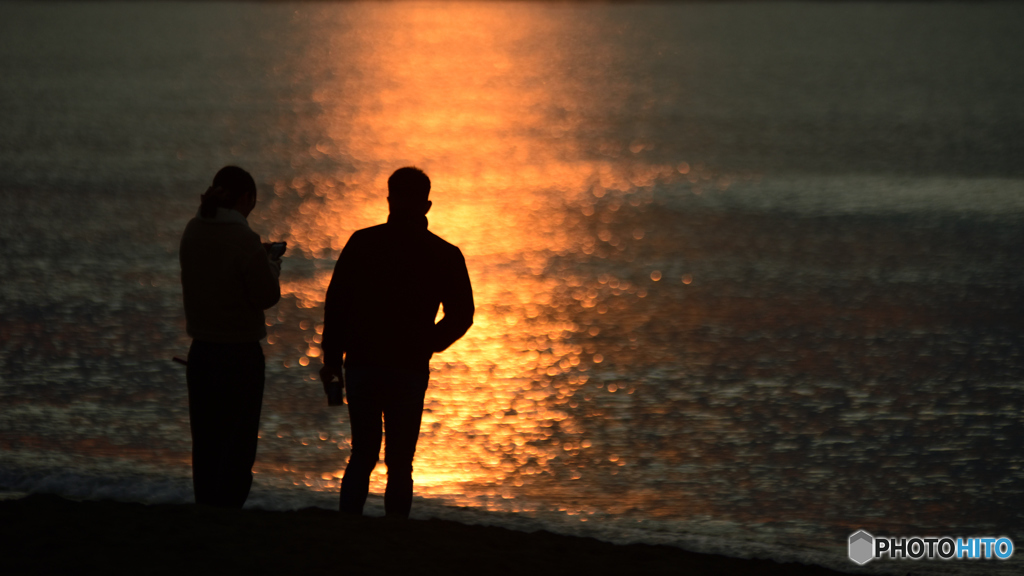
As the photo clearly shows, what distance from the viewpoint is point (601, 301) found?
10.7 m

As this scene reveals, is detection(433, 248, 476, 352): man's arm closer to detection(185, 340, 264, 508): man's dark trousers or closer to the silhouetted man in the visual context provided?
the silhouetted man

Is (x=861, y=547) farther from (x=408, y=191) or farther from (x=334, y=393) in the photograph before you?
(x=408, y=191)

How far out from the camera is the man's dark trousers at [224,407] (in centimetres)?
472

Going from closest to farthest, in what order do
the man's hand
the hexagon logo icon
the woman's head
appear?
the woman's head < the man's hand < the hexagon logo icon

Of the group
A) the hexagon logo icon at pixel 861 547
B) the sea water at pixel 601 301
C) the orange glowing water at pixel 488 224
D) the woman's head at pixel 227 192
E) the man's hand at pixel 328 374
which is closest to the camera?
the woman's head at pixel 227 192

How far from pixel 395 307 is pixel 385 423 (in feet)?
1.51

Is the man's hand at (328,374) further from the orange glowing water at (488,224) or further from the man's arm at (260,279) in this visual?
the orange glowing water at (488,224)

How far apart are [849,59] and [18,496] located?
37.4 meters

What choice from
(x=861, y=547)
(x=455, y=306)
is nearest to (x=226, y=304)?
(x=455, y=306)

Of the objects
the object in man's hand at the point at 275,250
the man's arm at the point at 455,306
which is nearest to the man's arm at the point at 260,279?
the object in man's hand at the point at 275,250

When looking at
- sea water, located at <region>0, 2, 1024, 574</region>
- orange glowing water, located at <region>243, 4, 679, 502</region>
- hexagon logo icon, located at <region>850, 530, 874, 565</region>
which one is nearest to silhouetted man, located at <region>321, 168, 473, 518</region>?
sea water, located at <region>0, 2, 1024, 574</region>

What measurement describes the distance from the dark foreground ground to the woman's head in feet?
4.01

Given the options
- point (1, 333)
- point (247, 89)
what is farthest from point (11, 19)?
point (1, 333)

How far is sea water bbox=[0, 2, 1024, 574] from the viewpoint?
21.1 feet
